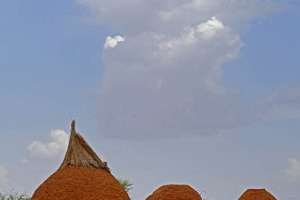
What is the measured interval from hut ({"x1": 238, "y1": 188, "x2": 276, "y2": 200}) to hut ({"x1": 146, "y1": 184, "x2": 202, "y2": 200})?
5916mm

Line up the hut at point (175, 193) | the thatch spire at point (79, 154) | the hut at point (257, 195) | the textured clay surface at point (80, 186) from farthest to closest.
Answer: the hut at point (257, 195) → the hut at point (175, 193) → the thatch spire at point (79, 154) → the textured clay surface at point (80, 186)

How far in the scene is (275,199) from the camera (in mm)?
29109

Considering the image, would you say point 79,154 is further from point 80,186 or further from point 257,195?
point 257,195

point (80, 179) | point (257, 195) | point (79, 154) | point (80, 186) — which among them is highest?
point (257, 195)

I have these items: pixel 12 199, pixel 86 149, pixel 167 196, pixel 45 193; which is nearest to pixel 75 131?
pixel 86 149

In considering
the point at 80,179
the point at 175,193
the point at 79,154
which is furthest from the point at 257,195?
the point at 80,179

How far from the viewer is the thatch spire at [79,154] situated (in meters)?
21.7

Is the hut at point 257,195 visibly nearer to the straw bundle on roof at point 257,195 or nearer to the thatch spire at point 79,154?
the straw bundle on roof at point 257,195

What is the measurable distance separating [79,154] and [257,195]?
9.98 m

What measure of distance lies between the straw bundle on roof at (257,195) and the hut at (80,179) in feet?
29.0

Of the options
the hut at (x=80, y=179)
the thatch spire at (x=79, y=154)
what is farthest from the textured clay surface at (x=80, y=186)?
the thatch spire at (x=79, y=154)

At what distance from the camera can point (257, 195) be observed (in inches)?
1143

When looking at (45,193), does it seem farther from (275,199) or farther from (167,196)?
(275,199)

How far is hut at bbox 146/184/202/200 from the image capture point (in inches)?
922
